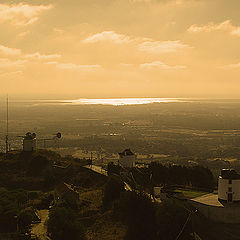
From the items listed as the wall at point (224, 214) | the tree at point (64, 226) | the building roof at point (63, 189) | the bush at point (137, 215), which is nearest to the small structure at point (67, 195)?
the building roof at point (63, 189)

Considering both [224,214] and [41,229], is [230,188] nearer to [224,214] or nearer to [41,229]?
[224,214]

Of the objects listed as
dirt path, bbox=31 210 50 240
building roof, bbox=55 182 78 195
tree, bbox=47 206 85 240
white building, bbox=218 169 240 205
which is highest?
white building, bbox=218 169 240 205

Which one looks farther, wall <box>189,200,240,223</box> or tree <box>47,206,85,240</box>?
wall <box>189,200,240,223</box>

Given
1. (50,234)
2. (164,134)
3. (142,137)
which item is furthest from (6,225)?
(164,134)

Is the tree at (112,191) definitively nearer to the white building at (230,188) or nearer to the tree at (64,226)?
the tree at (64,226)

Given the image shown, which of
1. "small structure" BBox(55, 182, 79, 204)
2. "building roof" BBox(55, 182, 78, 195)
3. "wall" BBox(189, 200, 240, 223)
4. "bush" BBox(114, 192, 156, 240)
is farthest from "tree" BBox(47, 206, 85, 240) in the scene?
"wall" BBox(189, 200, 240, 223)

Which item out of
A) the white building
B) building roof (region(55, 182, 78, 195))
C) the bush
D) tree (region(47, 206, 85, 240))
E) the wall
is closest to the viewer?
tree (region(47, 206, 85, 240))

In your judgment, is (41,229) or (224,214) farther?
(41,229)

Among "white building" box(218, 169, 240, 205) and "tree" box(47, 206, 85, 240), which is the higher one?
"white building" box(218, 169, 240, 205)

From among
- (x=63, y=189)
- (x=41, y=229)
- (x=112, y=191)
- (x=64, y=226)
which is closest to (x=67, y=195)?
(x=63, y=189)

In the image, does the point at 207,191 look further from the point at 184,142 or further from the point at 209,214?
the point at 184,142

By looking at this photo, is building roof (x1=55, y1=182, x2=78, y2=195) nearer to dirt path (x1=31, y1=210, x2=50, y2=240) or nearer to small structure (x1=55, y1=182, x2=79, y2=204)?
small structure (x1=55, y1=182, x2=79, y2=204)
